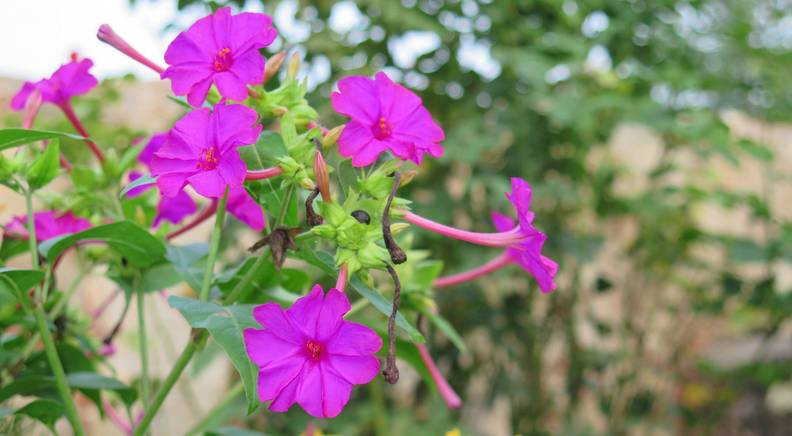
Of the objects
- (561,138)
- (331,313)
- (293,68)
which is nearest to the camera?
(331,313)

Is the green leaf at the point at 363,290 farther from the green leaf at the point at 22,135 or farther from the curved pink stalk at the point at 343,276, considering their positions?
the green leaf at the point at 22,135

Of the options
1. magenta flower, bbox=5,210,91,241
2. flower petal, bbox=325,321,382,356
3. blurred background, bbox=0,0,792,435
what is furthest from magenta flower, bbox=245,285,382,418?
blurred background, bbox=0,0,792,435

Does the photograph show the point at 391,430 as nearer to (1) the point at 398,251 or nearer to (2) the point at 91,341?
(2) the point at 91,341

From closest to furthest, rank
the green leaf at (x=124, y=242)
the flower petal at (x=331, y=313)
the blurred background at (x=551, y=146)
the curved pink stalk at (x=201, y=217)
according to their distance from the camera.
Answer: the flower petal at (x=331, y=313)
the green leaf at (x=124, y=242)
the curved pink stalk at (x=201, y=217)
the blurred background at (x=551, y=146)

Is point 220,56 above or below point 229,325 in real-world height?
above

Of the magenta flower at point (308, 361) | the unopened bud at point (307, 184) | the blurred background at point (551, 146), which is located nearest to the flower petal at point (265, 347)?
the magenta flower at point (308, 361)

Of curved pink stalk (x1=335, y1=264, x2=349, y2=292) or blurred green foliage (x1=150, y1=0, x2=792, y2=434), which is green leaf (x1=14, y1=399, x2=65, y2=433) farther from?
blurred green foliage (x1=150, y1=0, x2=792, y2=434)

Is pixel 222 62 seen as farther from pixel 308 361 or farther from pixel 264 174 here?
pixel 308 361

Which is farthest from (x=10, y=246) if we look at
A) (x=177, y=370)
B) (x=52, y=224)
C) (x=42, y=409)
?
(x=177, y=370)

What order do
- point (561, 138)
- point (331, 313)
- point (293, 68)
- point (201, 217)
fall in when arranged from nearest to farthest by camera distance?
point (331, 313), point (293, 68), point (201, 217), point (561, 138)
